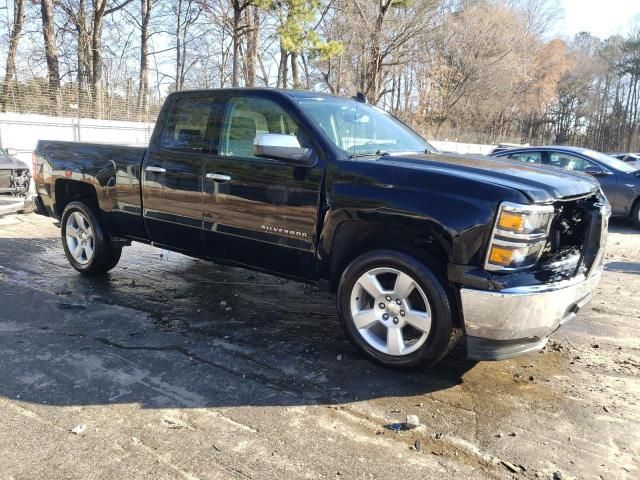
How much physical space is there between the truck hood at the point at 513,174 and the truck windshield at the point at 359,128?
0.26m

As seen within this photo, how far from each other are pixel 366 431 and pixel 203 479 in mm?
930

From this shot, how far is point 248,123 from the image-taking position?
4645 mm

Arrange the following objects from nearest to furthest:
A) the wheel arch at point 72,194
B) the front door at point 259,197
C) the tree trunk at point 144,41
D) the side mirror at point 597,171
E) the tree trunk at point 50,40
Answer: the front door at point 259,197 < the wheel arch at point 72,194 < the side mirror at point 597,171 < the tree trunk at point 50,40 < the tree trunk at point 144,41

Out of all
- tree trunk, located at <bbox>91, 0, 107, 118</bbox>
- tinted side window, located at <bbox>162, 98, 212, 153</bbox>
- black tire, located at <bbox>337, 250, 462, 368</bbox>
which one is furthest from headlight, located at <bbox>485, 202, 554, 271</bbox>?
tree trunk, located at <bbox>91, 0, 107, 118</bbox>

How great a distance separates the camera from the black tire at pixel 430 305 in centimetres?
349

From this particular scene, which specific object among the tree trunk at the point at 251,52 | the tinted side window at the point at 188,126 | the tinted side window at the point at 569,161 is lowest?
the tinted side window at the point at 569,161

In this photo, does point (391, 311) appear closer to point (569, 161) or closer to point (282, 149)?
point (282, 149)

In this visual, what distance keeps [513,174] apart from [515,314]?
0.96 meters

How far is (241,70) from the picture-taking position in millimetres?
29516

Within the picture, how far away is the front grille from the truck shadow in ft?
3.25

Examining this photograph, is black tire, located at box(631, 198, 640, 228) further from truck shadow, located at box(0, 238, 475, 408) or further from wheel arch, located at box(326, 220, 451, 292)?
wheel arch, located at box(326, 220, 451, 292)

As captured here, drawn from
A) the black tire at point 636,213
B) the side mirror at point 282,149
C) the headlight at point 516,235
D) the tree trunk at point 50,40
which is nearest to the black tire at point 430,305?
the headlight at point 516,235

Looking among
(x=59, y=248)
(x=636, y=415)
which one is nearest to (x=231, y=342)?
(x=636, y=415)

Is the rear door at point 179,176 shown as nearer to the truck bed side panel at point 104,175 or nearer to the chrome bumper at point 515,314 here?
the truck bed side panel at point 104,175
